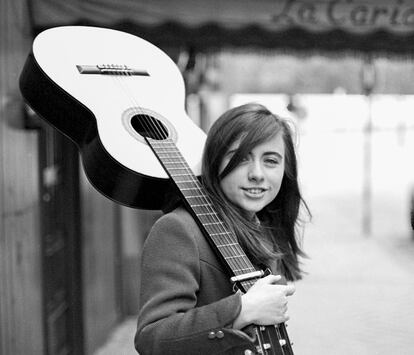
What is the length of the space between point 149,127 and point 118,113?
125 millimetres

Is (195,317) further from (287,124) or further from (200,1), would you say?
(200,1)

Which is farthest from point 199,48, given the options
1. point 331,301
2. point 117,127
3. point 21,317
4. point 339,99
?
point 339,99

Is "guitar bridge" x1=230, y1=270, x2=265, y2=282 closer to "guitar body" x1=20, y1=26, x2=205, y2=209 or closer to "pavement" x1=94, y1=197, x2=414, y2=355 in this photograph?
"guitar body" x1=20, y1=26, x2=205, y2=209

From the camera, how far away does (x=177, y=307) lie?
1826 millimetres

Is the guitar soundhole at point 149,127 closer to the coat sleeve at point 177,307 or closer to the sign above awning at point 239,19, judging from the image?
the coat sleeve at point 177,307

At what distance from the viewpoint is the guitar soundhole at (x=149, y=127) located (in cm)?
243

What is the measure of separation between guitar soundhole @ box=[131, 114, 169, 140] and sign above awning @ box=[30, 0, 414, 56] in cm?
200

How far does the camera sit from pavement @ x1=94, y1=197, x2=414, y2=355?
625cm

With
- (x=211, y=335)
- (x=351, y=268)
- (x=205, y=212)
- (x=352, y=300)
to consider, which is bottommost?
(x=351, y=268)

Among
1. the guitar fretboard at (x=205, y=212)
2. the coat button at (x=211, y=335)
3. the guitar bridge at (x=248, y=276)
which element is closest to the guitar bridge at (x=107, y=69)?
the guitar fretboard at (x=205, y=212)

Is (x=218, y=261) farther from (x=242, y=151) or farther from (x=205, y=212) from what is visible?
(x=242, y=151)

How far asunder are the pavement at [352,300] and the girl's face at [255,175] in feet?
13.6

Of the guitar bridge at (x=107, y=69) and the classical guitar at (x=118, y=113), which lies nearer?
the classical guitar at (x=118, y=113)

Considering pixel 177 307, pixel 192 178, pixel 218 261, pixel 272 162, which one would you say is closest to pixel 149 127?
pixel 192 178
